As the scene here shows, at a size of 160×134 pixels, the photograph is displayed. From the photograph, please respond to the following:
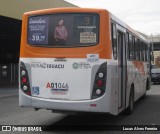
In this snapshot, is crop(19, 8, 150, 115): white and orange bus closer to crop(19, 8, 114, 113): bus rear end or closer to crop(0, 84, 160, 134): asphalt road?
crop(19, 8, 114, 113): bus rear end

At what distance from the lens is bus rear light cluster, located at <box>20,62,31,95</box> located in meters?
10.1

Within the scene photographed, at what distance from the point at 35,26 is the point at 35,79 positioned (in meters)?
1.39

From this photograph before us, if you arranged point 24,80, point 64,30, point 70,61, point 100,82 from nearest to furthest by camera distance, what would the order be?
point 100,82 < point 70,61 < point 64,30 < point 24,80

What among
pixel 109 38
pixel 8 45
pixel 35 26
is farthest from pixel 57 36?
pixel 8 45

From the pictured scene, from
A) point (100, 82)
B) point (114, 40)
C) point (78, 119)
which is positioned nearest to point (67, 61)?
point (100, 82)

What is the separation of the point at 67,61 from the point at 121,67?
2.22 metres

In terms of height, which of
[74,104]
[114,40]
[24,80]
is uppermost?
[114,40]

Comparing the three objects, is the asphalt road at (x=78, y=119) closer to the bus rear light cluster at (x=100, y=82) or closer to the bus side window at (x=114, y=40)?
the bus rear light cluster at (x=100, y=82)

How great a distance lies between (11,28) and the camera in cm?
3562

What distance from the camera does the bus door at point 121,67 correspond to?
36.3ft

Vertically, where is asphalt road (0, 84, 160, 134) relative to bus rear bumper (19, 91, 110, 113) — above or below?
below

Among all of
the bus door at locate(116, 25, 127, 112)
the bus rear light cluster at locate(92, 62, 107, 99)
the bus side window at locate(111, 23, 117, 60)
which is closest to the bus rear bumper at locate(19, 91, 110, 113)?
the bus rear light cluster at locate(92, 62, 107, 99)

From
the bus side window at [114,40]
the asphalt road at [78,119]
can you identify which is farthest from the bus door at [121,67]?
the asphalt road at [78,119]

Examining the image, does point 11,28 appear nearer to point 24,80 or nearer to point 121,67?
point 121,67
